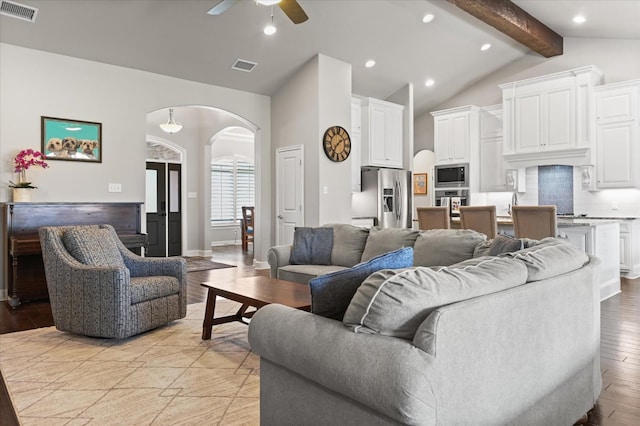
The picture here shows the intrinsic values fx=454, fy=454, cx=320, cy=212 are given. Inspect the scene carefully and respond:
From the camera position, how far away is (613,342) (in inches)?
135

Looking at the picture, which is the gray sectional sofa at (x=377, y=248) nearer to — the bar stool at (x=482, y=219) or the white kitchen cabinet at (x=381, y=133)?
the bar stool at (x=482, y=219)

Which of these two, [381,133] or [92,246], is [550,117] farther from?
[92,246]

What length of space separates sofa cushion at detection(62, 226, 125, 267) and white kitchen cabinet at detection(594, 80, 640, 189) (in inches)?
269

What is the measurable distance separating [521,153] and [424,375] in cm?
719

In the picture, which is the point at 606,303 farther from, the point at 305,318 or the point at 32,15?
the point at 32,15

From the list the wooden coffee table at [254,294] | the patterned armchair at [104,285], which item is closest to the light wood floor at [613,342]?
the patterned armchair at [104,285]

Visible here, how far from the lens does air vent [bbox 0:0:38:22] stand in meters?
4.66

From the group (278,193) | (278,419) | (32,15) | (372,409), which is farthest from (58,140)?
(372,409)

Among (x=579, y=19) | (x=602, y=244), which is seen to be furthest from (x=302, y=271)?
(x=579, y=19)

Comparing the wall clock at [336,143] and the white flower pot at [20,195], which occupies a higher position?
the wall clock at [336,143]

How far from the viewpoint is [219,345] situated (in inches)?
134

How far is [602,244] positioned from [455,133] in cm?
391

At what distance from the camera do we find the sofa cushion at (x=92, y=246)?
3.69m

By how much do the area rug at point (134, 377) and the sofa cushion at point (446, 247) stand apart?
157cm
